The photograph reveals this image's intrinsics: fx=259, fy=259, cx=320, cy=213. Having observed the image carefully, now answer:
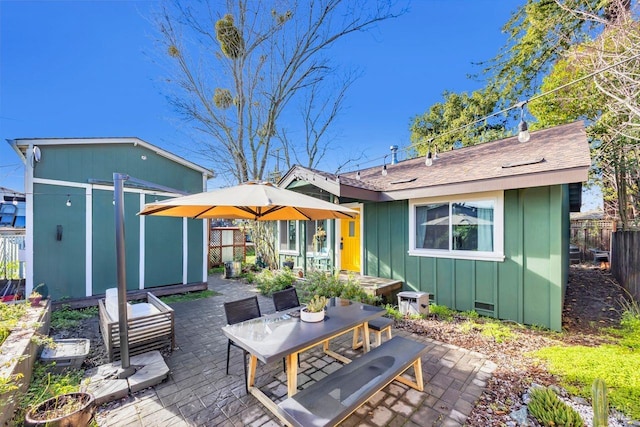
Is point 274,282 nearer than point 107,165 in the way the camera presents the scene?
No

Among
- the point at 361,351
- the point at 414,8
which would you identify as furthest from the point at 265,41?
the point at 361,351

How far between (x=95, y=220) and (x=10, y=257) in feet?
6.89

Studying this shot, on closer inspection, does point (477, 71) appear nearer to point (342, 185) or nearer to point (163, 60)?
point (342, 185)

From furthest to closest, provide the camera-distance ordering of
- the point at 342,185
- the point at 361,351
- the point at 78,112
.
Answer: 1. the point at 78,112
2. the point at 342,185
3. the point at 361,351

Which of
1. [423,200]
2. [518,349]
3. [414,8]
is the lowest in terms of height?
[518,349]

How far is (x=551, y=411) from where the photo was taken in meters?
2.42

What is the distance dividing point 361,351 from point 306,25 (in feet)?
36.7

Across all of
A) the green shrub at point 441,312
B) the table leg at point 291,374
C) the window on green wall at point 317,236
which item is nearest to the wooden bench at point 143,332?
the table leg at point 291,374

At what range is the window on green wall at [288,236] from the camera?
9.78 metres

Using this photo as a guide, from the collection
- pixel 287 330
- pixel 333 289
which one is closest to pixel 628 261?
pixel 333 289

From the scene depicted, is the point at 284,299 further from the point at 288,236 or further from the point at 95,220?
the point at 288,236

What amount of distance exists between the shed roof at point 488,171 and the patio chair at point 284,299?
108 inches

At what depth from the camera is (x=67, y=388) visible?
108 inches

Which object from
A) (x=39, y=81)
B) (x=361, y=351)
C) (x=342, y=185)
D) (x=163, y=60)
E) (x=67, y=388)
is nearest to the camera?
(x=67, y=388)
